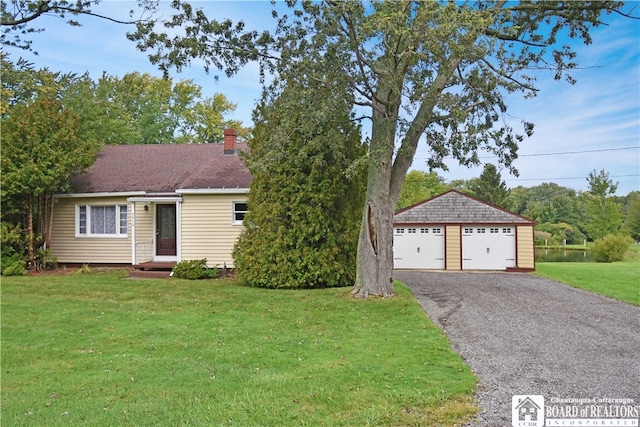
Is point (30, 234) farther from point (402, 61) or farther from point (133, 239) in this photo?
point (402, 61)

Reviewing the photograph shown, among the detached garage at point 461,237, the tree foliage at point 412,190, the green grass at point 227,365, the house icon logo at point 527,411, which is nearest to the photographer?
the house icon logo at point 527,411

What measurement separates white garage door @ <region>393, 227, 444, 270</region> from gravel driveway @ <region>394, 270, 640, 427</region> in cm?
701

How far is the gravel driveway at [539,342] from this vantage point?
14.3 ft

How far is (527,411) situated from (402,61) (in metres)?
6.61

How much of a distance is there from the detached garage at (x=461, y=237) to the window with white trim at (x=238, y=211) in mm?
7164

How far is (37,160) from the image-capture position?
13711 millimetres

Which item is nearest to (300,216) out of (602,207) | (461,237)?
(461,237)

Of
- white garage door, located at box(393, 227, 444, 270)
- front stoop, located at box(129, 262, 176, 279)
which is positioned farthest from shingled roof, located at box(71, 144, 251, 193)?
white garage door, located at box(393, 227, 444, 270)

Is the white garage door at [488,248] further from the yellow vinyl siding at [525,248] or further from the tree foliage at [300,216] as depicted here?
the tree foliage at [300,216]

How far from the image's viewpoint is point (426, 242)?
18.7 m

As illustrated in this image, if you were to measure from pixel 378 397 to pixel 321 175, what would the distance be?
812 centimetres

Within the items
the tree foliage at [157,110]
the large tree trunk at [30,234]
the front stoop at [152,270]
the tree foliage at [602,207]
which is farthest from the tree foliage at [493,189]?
the large tree trunk at [30,234]

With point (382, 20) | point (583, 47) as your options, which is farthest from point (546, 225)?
point (382, 20)

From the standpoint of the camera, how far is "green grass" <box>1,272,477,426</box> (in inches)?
149
